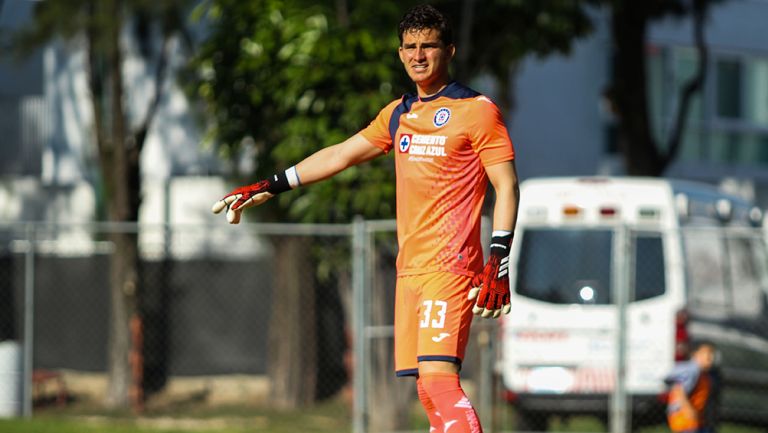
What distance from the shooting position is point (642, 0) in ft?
72.5

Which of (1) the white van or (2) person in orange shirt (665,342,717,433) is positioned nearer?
(2) person in orange shirt (665,342,717,433)

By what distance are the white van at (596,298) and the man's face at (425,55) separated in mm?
7450

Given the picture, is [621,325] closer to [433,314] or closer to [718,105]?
[433,314]

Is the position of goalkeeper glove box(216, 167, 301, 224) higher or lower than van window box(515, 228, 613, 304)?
Answer: higher

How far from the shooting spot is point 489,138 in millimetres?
6453

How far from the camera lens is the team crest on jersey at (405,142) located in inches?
262

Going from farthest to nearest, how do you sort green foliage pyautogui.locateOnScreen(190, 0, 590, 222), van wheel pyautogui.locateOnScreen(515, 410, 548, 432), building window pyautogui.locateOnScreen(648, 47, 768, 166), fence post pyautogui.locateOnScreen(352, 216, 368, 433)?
building window pyautogui.locateOnScreen(648, 47, 768, 166) → van wheel pyautogui.locateOnScreen(515, 410, 548, 432) → fence post pyautogui.locateOnScreen(352, 216, 368, 433) → green foliage pyautogui.locateOnScreen(190, 0, 590, 222)

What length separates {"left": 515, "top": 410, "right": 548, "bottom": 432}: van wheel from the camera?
14.6 m

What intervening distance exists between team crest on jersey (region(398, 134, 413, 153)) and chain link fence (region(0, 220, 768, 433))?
272 inches

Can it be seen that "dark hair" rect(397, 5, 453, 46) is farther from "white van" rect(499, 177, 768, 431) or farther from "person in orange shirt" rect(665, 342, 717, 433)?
"white van" rect(499, 177, 768, 431)

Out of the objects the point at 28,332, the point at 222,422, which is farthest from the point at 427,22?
the point at 222,422

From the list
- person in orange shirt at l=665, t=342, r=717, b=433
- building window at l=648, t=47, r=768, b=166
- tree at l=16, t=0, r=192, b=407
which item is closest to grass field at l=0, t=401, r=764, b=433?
tree at l=16, t=0, r=192, b=407

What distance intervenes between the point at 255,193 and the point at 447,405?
52.2 inches

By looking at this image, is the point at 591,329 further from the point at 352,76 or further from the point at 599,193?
the point at 352,76
